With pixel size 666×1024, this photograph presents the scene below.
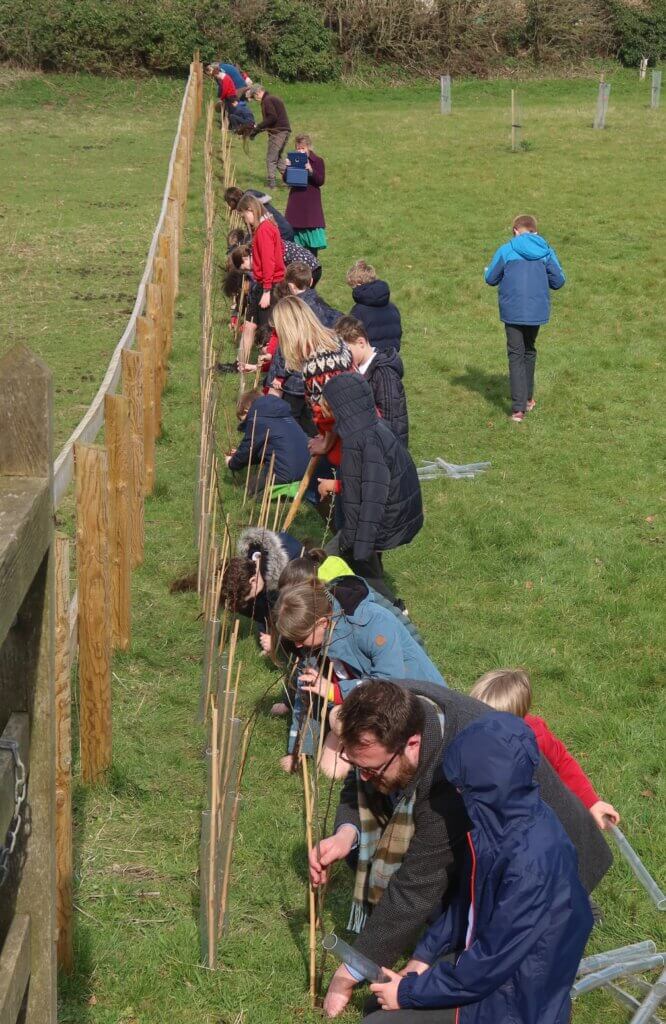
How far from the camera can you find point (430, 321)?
13.8 metres

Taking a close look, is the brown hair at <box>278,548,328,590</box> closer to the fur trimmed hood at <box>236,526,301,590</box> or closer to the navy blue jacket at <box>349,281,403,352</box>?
the fur trimmed hood at <box>236,526,301,590</box>

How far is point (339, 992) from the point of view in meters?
3.78

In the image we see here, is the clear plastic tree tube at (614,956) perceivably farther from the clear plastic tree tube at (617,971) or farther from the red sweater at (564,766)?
the red sweater at (564,766)

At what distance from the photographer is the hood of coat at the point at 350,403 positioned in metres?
6.10

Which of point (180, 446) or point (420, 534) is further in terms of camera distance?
point (180, 446)

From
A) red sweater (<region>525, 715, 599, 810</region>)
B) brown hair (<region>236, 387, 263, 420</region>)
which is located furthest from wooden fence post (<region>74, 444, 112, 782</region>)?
brown hair (<region>236, 387, 263, 420</region>)

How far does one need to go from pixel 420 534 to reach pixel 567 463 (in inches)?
74.3

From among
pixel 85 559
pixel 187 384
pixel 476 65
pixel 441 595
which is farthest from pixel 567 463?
pixel 476 65

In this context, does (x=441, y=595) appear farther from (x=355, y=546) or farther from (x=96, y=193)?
(x=96, y=193)

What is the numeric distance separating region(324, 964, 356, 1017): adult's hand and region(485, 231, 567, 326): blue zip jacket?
7297mm

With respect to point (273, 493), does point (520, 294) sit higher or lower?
higher

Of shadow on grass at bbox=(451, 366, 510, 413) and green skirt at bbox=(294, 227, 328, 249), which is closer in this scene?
shadow on grass at bbox=(451, 366, 510, 413)

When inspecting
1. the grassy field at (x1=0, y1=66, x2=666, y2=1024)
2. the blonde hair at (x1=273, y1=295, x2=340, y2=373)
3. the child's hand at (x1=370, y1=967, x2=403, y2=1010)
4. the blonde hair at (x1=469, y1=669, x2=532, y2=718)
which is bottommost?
the grassy field at (x1=0, y1=66, x2=666, y2=1024)

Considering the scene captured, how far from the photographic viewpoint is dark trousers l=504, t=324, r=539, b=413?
10445mm
